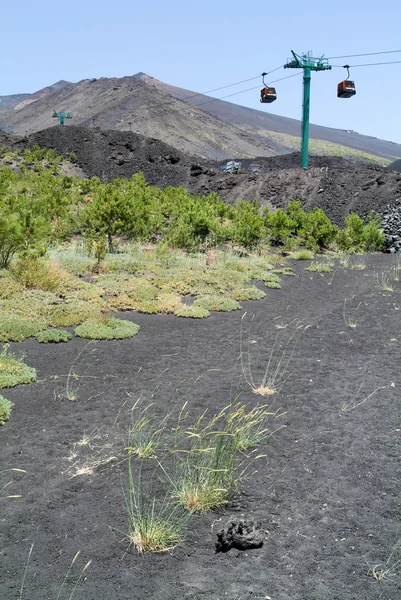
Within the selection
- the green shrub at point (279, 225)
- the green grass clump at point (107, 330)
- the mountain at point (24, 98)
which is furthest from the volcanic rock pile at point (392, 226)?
the mountain at point (24, 98)

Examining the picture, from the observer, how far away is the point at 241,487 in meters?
4.02

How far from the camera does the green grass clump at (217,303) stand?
32.5ft

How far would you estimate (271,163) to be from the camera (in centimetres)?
4072

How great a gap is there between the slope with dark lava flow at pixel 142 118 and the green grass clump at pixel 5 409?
195 feet

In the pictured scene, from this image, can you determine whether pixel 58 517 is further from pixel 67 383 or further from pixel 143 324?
pixel 143 324

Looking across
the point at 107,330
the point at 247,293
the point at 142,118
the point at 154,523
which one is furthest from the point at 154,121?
the point at 154,523

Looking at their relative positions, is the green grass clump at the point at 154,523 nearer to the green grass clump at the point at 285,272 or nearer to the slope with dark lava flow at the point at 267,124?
the green grass clump at the point at 285,272

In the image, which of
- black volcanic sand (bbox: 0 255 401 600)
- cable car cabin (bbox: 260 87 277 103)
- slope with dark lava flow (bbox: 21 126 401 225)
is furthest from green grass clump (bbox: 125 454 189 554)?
cable car cabin (bbox: 260 87 277 103)

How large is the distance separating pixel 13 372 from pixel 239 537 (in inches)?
149

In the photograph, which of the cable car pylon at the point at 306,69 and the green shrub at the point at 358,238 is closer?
the green shrub at the point at 358,238

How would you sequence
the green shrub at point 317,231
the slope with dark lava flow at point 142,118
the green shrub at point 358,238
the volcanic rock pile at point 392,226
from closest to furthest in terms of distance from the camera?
1. the green shrub at point 317,231
2. the green shrub at point 358,238
3. the volcanic rock pile at point 392,226
4. the slope with dark lava flow at point 142,118

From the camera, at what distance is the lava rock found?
3284mm

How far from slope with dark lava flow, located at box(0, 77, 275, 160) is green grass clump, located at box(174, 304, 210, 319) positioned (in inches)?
2165

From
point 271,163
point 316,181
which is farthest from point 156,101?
point 316,181
